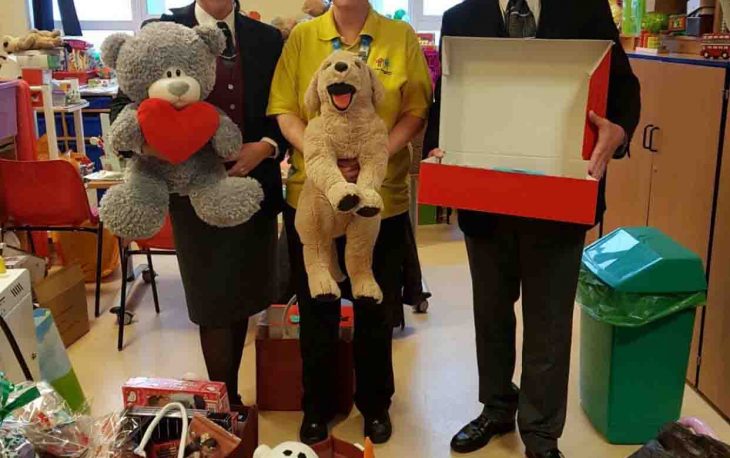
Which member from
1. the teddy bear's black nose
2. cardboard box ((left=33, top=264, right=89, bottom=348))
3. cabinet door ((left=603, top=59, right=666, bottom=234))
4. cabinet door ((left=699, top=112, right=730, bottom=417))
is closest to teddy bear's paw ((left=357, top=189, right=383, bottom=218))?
the teddy bear's black nose

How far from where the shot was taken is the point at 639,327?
2.02m

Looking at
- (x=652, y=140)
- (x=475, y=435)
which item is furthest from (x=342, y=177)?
(x=652, y=140)

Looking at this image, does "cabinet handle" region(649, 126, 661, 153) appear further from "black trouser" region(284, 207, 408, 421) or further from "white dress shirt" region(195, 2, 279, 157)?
"white dress shirt" region(195, 2, 279, 157)

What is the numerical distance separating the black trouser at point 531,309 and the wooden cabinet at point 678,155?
78 centimetres

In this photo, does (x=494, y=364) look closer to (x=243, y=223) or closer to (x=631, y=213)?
(x=243, y=223)

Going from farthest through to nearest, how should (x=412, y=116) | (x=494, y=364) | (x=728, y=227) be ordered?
(x=728, y=227)
(x=494, y=364)
(x=412, y=116)

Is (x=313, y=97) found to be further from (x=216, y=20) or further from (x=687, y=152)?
(x=687, y=152)

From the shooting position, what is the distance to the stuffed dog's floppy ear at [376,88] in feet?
5.52

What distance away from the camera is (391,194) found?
186cm

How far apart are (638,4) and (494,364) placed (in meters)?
1.83

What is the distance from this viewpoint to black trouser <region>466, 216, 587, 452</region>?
1.78m

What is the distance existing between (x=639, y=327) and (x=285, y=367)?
3.49ft

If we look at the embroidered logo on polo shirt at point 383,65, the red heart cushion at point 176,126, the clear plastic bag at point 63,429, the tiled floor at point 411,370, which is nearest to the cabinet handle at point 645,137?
the tiled floor at point 411,370

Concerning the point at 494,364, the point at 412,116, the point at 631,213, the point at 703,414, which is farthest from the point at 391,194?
the point at 631,213
